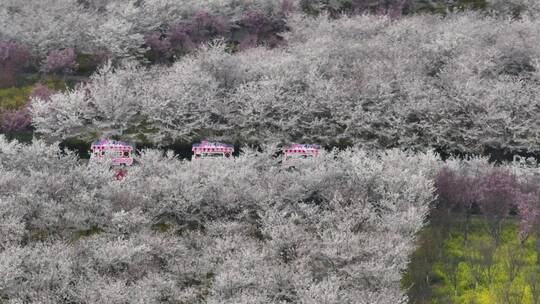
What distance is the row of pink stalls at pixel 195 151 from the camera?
106ft

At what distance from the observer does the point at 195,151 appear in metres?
34.1

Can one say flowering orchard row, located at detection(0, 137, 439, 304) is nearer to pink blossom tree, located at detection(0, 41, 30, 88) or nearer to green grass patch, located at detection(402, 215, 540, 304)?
green grass patch, located at detection(402, 215, 540, 304)

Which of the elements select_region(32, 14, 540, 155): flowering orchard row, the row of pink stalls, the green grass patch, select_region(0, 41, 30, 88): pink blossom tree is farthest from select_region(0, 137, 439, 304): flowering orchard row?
select_region(0, 41, 30, 88): pink blossom tree

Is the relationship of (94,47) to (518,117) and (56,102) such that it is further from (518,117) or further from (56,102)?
(518,117)

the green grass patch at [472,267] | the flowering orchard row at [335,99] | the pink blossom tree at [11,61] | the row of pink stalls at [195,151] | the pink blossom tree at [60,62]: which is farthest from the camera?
the pink blossom tree at [60,62]

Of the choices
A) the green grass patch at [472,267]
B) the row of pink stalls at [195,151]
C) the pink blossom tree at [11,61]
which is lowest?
the row of pink stalls at [195,151]

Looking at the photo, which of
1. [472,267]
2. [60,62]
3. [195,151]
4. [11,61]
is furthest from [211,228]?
[11,61]

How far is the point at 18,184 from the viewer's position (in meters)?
25.9

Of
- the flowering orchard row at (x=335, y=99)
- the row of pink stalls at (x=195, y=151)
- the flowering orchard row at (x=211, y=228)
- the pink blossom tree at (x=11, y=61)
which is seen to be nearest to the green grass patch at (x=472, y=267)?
the flowering orchard row at (x=211, y=228)

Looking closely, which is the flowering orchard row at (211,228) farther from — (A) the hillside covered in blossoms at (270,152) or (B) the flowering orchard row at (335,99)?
(B) the flowering orchard row at (335,99)

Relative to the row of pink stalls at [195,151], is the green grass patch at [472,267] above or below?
above

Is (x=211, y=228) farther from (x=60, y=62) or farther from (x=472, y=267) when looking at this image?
(x=60, y=62)

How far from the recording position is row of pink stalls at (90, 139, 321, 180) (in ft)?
106

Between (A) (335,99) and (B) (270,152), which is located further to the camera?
(A) (335,99)
